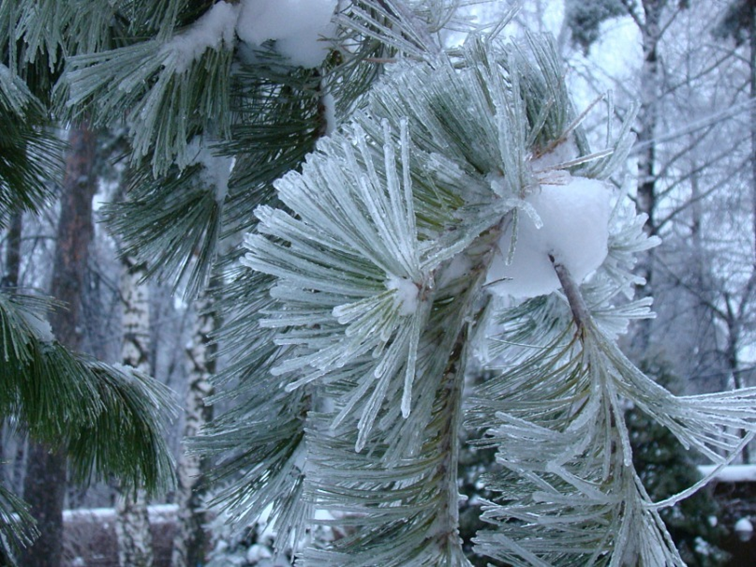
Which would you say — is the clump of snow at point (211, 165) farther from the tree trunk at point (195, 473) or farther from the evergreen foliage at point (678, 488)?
the tree trunk at point (195, 473)

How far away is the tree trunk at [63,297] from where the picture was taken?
176 inches

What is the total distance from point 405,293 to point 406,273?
2cm

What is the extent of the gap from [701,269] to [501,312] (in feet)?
24.9

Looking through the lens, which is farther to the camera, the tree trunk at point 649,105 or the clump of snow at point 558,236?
the tree trunk at point 649,105

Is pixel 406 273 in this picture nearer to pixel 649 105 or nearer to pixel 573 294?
pixel 573 294

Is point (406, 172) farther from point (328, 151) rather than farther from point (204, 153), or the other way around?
point (204, 153)

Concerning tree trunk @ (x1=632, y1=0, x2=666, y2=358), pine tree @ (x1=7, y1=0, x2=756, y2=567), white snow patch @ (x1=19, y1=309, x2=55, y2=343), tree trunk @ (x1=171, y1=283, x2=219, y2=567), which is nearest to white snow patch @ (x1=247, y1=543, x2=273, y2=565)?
tree trunk @ (x1=171, y1=283, x2=219, y2=567)

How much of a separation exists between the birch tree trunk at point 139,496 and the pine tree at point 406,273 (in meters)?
4.45

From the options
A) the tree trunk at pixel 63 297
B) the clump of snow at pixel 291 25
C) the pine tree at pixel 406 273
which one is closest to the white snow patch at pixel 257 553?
the tree trunk at pixel 63 297

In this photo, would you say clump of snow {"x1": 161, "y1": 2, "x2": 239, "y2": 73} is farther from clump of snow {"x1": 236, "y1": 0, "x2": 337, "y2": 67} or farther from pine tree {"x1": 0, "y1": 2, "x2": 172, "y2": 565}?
pine tree {"x1": 0, "y1": 2, "x2": 172, "y2": 565}

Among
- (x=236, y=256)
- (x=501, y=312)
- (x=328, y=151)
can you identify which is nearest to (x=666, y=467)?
(x=501, y=312)

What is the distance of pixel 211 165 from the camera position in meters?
1.02

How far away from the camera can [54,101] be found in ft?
3.50

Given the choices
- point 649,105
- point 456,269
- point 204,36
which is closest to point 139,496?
point 204,36
